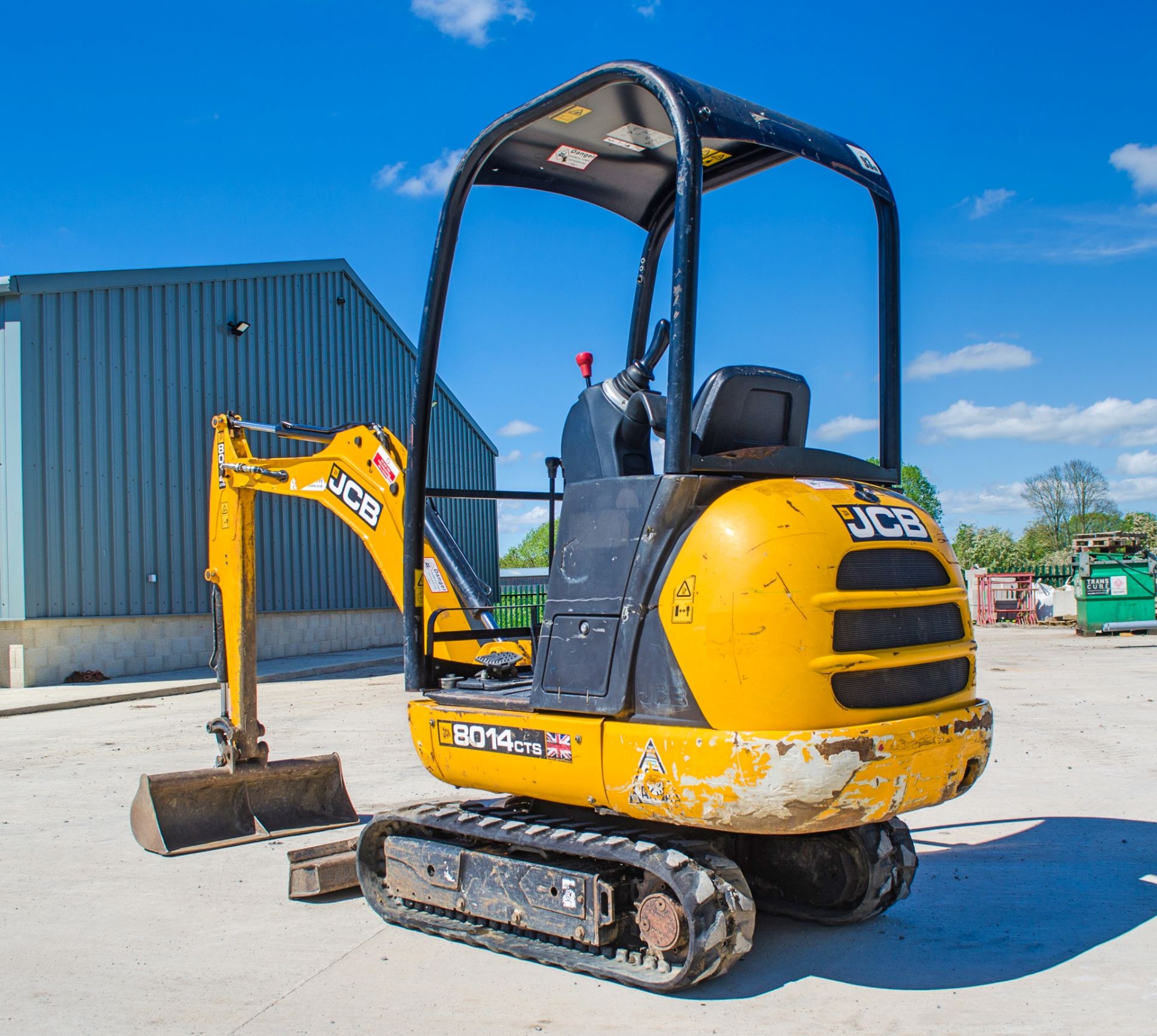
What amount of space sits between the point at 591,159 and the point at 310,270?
19048 mm

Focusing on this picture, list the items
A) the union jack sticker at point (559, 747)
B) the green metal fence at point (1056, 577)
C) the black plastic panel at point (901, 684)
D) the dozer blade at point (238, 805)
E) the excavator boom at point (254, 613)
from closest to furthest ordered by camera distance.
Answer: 1. the black plastic panel at point (901, 684)
2. the union jack sticker at point (559, 747)
3. the excavator boom at point (254, 613)
4. the dozer blade at point (238, 805)
5. the green metal fence at point (1056, 577)

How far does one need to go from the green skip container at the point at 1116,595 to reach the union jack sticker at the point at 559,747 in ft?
88.5

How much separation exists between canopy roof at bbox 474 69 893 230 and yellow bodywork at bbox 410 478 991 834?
1.46 m

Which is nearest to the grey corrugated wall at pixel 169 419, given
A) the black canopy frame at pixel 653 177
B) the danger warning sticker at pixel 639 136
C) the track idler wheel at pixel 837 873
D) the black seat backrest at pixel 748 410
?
the black canopy frame at pixel 653 177

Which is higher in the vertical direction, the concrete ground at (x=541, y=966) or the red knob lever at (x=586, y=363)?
the red knob lever at (x=586, y=363)

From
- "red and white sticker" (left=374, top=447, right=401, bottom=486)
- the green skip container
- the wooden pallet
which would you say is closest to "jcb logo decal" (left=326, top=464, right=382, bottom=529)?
"red and white sticker" (left=374, top=447, right=401, bottom=486)

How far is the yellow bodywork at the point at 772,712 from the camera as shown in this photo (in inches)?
146

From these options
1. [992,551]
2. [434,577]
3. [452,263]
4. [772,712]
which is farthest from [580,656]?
[992,551]

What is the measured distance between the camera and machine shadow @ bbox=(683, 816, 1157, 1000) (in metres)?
4.34

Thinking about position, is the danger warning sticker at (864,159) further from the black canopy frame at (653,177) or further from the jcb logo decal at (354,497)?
the jcb logo decal at (354,497)

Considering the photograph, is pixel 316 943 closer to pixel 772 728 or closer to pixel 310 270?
pixel 772 728

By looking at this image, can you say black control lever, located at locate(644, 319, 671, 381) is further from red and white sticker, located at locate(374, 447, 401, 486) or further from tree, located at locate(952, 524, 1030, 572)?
tree, located at locate(952, 524, 1030, 572)

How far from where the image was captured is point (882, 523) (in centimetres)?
412

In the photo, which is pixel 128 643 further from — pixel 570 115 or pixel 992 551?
pixel 992 551
